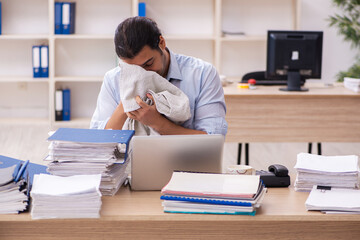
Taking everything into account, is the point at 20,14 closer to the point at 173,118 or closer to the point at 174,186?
the point at 173,118

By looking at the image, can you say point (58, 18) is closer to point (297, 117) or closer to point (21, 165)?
point (297, 117)

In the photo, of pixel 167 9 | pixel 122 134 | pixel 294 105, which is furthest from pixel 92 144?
pixel 167 9

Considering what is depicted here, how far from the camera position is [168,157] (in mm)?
1789

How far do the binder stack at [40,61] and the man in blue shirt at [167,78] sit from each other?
10.5 ft

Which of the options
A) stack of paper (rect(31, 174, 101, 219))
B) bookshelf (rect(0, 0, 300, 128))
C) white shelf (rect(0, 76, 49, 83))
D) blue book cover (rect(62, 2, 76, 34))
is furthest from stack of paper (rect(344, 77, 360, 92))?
stack of paper (rect(31, 174, 101, 219))

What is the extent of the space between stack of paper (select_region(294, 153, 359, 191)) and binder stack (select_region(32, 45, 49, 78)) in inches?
156

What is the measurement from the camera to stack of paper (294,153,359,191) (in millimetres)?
1813

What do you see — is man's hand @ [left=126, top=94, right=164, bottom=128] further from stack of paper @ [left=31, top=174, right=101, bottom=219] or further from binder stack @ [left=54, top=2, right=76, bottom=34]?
binder stack @ [left=54, top=2, right=76, bottom=34]

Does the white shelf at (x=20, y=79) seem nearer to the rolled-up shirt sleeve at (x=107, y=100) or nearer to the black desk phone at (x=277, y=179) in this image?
the rolled-up shirt sleeve at (x=107, y=100)

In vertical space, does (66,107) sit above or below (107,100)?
below

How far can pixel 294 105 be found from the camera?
13.3ft

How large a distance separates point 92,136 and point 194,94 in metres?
0.65

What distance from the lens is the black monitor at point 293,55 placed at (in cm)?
407

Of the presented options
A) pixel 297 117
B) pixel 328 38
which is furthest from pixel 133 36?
pixel 328 38
